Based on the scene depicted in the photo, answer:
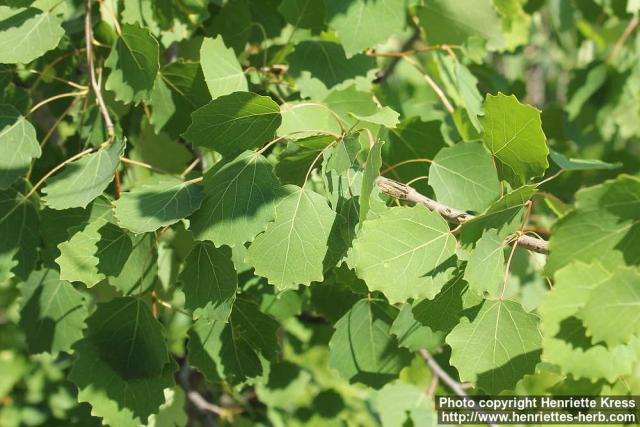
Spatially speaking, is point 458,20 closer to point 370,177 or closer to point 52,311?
point 370,177

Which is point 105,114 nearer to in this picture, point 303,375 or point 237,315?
point 237,315

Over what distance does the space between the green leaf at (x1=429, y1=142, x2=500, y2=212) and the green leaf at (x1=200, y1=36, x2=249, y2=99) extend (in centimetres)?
35

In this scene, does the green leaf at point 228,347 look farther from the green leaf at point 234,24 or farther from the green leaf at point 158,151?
the green leaf at point 234,24

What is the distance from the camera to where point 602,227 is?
0.84 m

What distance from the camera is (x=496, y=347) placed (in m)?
0.98

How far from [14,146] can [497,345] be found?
81cm


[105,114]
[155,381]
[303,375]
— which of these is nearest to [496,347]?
[155,381]

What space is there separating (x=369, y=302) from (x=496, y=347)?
345 mm

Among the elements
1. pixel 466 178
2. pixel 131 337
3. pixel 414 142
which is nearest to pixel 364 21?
pixel 414 142

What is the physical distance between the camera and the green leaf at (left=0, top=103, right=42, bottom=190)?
115cm

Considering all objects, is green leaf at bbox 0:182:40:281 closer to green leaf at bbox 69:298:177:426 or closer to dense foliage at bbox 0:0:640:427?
dense foliage at bbox 0:0:640:427

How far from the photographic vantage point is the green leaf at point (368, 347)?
1.29 meters

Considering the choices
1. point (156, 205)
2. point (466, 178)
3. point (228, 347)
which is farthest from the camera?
point (228, 347)

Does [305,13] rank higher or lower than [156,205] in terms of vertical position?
higher
